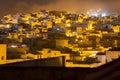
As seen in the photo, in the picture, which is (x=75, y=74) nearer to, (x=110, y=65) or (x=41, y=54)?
(x=110, y=65)

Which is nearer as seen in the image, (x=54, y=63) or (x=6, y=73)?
(x=6, y=73)

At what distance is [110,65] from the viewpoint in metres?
4.40

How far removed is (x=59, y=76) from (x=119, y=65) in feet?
3.81

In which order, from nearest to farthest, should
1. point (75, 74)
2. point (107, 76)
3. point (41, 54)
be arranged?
1. point (107, 76)
2. point (75, 74)
3. point (41, 54)

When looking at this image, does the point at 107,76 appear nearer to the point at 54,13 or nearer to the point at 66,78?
the point at 66,78

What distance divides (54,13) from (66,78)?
312 ft

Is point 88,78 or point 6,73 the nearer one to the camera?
point 88,78

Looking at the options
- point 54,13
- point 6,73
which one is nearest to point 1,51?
point 6,73

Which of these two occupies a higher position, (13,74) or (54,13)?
(54,13)

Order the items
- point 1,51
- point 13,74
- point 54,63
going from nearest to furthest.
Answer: point 13,74 < point 54,63 < point 1,51

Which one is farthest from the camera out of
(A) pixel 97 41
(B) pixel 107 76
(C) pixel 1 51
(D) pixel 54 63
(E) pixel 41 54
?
(A) pixel 97 41

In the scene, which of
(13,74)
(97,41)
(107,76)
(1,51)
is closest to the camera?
(107,76)

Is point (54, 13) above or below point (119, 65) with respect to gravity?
above

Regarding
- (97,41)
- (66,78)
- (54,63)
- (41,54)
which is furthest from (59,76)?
(97,41)
